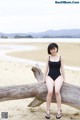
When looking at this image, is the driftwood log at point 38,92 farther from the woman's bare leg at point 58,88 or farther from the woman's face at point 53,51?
the woman's face at point 53,51

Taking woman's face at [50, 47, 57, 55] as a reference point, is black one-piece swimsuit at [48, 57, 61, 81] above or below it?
below

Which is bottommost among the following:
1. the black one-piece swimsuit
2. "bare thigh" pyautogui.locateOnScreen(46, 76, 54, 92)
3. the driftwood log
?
the driftwood log

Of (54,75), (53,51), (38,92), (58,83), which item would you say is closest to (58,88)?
(58,83)

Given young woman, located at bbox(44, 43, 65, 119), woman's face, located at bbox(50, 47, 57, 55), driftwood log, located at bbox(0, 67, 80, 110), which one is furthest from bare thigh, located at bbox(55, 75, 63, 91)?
woman's face, located at bbox(50, 47, 57, 55)

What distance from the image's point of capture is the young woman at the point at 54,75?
605 centimetres

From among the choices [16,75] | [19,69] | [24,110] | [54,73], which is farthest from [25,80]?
[54,73]

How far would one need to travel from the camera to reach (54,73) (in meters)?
6.18

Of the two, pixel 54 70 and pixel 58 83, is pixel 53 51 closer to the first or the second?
pixel 54 70

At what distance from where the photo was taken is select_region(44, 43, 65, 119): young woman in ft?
19.8

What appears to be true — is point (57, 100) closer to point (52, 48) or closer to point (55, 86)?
point (55, 86)

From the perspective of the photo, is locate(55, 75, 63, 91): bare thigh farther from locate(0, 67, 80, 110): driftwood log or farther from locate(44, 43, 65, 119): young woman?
locate(0, 67, 80, 110): driftwood log

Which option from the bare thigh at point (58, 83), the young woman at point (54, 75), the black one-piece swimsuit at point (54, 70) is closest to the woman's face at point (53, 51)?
the young woman at point (54, 75)

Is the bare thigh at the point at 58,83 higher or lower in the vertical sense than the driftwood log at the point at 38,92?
higher

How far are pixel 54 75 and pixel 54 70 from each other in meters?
0.08
